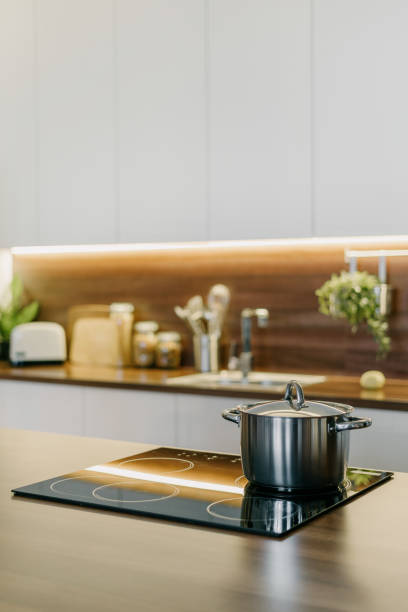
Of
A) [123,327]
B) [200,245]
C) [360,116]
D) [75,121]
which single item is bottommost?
[123,327]

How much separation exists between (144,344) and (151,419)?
24.2 inches

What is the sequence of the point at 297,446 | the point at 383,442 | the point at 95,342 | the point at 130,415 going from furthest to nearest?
the point at 95,342 < the point at 130,415 < the point at 383,442 < the point at 297,446

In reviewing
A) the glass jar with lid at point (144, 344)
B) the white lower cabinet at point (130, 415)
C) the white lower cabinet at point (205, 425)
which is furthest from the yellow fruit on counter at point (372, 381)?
the glass jar with lid at point (144, 344)

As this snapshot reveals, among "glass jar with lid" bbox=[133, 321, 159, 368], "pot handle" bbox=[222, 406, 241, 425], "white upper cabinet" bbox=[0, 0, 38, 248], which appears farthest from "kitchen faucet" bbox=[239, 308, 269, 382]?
"pot handle" bbox=[222, 406, 241, 425]

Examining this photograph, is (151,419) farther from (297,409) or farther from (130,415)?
(297,409)

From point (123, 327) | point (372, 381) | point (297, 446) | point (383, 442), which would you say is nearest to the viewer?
point (297, 446)

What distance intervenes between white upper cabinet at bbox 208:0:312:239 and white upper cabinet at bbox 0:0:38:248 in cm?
100

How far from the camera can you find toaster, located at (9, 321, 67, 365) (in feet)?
11.9

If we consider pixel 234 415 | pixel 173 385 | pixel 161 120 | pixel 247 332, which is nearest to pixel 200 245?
pixel 247 332

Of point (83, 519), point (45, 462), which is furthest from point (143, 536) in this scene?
point (45, 462)

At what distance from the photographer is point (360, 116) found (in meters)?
2.81

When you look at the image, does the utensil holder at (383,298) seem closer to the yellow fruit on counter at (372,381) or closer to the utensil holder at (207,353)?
the yellow fruit on counter at (372,381)

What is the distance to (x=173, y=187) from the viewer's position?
3238mm

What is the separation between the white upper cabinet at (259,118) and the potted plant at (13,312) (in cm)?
130
